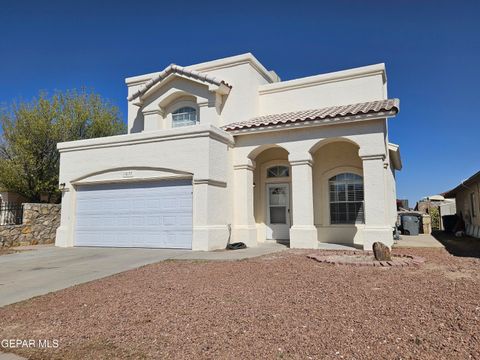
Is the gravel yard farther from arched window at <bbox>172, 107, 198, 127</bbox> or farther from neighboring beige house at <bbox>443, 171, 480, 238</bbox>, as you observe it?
neighboring beige house at <bbox>443, 171, 480, 238</bbox>

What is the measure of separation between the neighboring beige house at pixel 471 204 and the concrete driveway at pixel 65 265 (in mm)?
9774

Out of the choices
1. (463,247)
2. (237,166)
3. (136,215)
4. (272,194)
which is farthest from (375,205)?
(136,215)

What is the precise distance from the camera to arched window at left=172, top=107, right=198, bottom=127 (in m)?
16.9

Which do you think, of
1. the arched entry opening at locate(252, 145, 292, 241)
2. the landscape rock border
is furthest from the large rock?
the arched entry opening at locate(252, 145, 292, 241)

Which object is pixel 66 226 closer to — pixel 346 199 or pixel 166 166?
pixel 166 166

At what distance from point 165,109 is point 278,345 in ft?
48.7

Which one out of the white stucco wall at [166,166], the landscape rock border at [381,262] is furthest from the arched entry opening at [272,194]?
the landscape rock border at [381,262]

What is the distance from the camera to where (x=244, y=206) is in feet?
46.2

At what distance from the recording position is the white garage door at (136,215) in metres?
12.9

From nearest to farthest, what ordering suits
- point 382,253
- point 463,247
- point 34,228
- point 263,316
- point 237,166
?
point 263,316
point 382,253
point 463,247
point 237,166
point 34,228

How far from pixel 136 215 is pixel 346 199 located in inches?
309

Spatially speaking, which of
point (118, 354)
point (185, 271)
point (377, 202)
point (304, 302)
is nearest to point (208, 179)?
point (185, 271)

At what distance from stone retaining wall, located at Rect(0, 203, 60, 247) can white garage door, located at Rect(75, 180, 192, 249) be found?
267 centimetres

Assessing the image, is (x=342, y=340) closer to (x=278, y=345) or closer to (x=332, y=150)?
(x=278, y=345)
